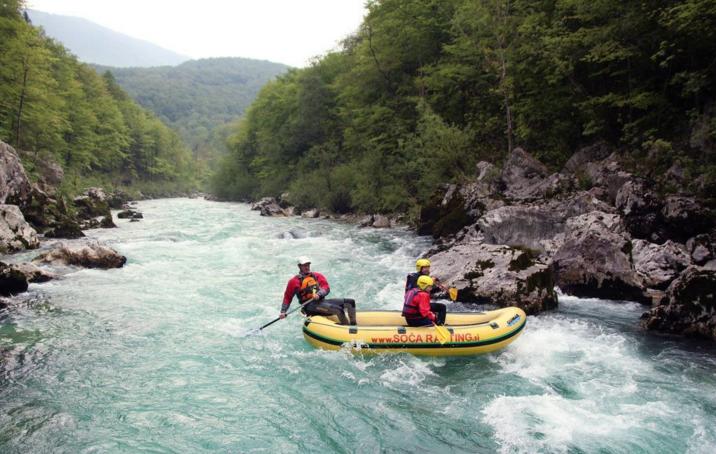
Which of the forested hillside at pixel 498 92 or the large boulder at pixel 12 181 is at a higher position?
the forested hillside at pixel 498 92

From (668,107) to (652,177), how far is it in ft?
9.80

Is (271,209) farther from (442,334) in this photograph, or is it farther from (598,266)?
(442,334)

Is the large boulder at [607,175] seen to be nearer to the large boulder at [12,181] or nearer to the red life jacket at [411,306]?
the red life jacket at [411,306]

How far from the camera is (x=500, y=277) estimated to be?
1053 cm

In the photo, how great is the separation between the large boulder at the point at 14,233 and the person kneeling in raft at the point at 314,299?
12152 millimetres

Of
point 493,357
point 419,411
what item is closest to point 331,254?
point 493,357

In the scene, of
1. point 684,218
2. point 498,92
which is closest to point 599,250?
point 684,218

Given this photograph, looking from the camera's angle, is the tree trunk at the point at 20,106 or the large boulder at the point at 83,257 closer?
the large boulder at the point at 83,257

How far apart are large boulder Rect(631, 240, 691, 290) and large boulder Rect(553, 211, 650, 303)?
0.46m

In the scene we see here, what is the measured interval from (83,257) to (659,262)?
1531 cm

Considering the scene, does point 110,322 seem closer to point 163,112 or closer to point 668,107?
point 668,107

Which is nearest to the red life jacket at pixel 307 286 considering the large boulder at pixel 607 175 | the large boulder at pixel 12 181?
the large boulder at pixel 607 175

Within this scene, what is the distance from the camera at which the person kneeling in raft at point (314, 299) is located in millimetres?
8656

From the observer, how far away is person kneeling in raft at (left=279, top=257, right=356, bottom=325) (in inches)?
341
